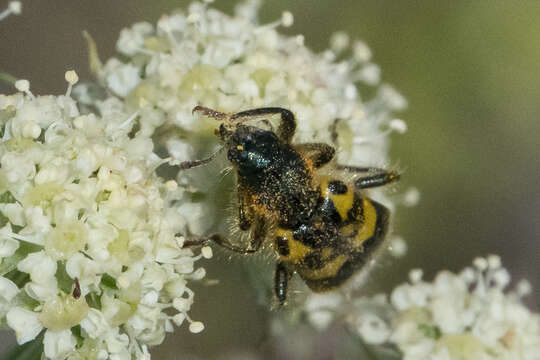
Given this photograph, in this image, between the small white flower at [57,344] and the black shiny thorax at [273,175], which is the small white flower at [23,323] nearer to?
the small white flower at [57,344]

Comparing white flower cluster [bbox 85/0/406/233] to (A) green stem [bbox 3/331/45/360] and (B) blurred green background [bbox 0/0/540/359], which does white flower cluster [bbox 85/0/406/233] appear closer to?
(A) green stem [bbox 3/331/45/360]

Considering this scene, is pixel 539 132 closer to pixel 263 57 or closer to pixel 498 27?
pixel 498 27

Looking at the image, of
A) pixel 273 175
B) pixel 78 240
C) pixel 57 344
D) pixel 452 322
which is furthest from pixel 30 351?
pixel 452 322

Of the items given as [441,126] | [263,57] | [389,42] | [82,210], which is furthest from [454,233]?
[82,210]

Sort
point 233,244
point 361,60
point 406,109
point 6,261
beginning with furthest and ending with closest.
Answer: point 406,109 → point 361,60 → point 233,244 → point 6,261

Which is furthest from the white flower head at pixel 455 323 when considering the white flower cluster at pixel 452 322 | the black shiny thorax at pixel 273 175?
the black shiny thorax at pixel 273 175
